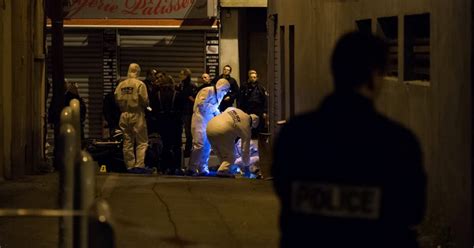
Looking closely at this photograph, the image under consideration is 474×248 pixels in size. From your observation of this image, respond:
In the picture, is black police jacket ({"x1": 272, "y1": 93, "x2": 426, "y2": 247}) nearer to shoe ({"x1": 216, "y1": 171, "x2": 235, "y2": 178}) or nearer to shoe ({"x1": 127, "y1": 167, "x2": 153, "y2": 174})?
shoe ({"x1": 216, "y1": 171, "x2": 235, "y2": 178})

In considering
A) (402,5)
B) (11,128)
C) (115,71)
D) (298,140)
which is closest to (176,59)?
(115,71)

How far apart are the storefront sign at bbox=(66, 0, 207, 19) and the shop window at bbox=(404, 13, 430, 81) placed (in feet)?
40.6

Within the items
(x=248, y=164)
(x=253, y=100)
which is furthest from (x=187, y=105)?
(x=248, y=164)

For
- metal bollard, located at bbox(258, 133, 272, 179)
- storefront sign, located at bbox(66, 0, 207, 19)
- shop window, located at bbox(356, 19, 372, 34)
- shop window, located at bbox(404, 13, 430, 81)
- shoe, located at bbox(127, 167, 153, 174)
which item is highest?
storefront sign, located at bbox(66, 0, 207, 19)

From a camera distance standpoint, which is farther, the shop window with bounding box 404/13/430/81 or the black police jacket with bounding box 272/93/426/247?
the shop window with bounding box 404/13/430/81

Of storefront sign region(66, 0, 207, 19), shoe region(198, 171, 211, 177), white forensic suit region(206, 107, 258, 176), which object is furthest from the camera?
storefront sign region(66, 0, 207, 19)

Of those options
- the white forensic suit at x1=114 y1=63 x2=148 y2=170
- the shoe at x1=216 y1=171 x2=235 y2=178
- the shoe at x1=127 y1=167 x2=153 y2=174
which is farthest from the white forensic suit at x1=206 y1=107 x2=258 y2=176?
the shoe at x1=127 y1=167 x2=153 y2=174

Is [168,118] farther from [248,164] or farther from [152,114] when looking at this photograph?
[248,164]

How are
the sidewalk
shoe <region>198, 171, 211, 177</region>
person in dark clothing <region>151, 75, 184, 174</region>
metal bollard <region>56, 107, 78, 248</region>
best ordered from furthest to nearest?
person in dark clothing <region>151, 75, 184, 174</region>, shoe <region>198, 171, 211, 177</region>, the sidewalk, metal bollard <region>56, 107, 78, 248</region>

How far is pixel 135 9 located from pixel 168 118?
553cm

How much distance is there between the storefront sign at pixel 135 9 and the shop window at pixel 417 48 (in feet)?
40.6

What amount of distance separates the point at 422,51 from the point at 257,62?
14194mm

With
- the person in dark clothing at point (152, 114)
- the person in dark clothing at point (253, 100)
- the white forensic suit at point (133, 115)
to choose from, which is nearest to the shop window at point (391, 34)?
the white forensic suit at point (133, 115)

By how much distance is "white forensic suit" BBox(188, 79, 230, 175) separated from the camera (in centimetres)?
1717
